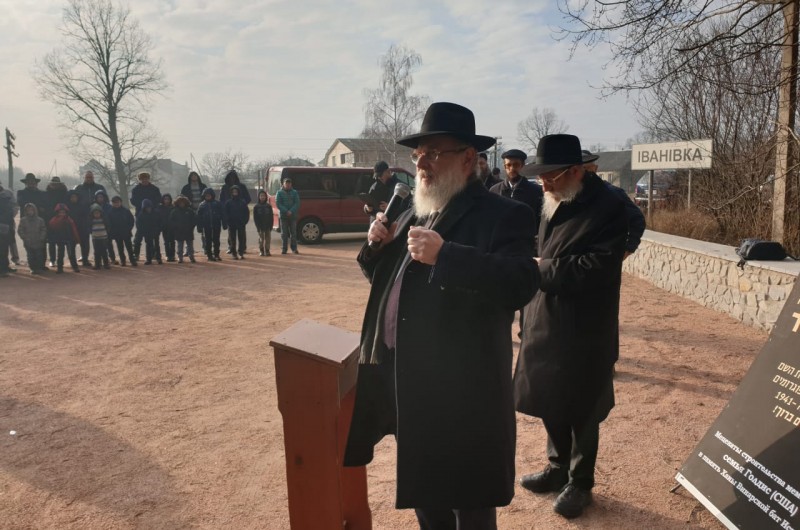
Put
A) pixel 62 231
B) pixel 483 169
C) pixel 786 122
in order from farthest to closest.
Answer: pixel 62 231
pixel 786 122
pixel 483 169

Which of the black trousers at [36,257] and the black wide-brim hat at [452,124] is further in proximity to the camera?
the black trousers at [36,257]

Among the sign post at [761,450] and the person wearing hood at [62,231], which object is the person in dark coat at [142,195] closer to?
the person wearing hood at [62,231]

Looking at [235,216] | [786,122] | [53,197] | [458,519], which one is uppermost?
[786,122]

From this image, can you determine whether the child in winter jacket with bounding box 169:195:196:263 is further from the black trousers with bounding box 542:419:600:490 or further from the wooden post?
the black trousers with bounding box 542:419:600:490

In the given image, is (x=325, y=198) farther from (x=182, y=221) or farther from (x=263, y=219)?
(x=182, y=221)

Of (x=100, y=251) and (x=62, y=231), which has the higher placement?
(x=62, y=231)

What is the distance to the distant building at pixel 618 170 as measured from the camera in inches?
2126

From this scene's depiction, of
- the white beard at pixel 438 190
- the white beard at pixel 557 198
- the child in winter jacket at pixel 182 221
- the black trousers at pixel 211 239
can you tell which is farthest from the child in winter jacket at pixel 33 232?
the white beard at pixel 438 190

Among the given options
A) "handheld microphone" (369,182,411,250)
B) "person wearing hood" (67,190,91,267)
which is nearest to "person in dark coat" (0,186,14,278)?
"person wearing hood" (67,190,91,267)

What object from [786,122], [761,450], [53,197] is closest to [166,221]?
[53,197]

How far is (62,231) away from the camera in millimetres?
10336

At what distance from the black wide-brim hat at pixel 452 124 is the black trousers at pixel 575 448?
1557 millimetres

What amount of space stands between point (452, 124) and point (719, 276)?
6.31m

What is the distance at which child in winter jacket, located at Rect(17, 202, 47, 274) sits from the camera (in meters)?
9.98
